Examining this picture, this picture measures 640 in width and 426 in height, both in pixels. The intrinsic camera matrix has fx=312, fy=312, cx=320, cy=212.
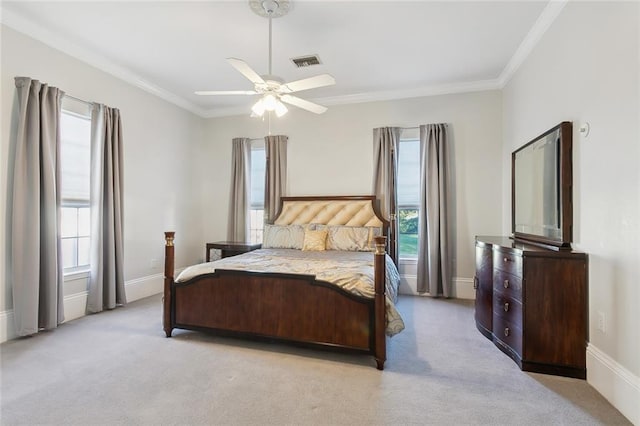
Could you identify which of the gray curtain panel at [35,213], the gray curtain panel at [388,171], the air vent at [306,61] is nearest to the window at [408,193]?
the gray curtain panel at [388,171]

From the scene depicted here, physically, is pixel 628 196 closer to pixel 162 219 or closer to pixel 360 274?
pixel 360 274

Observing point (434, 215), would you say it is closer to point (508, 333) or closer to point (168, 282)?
point (508, 333)

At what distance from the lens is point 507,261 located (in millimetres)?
2668

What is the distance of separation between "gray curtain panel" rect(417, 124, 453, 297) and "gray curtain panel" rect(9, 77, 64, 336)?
430cm

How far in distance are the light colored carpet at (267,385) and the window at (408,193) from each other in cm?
184

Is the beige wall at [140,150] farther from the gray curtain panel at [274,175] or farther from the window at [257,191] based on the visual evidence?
the gray curtain panel at [274,175]

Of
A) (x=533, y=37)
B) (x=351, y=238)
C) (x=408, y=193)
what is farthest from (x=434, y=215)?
(x=533, y=37)

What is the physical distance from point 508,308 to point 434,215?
6.17ft

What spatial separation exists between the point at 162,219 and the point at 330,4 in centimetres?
375

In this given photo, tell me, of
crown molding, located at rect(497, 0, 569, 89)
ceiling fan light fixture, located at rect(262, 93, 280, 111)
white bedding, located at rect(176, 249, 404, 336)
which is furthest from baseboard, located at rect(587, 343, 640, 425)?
ceiling fan light fixture, located at rect(262, 93, 280, 111)

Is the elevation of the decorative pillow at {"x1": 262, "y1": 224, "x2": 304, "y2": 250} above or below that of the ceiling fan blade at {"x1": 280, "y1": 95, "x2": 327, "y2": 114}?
below

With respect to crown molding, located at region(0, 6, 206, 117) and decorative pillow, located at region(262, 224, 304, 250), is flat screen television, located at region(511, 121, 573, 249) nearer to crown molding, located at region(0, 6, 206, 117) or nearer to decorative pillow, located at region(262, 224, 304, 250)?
decorative pillow, located at region(262, 224, 304, 250)

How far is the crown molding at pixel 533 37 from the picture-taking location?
8.82 feet

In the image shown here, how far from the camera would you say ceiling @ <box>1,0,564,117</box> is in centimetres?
276
